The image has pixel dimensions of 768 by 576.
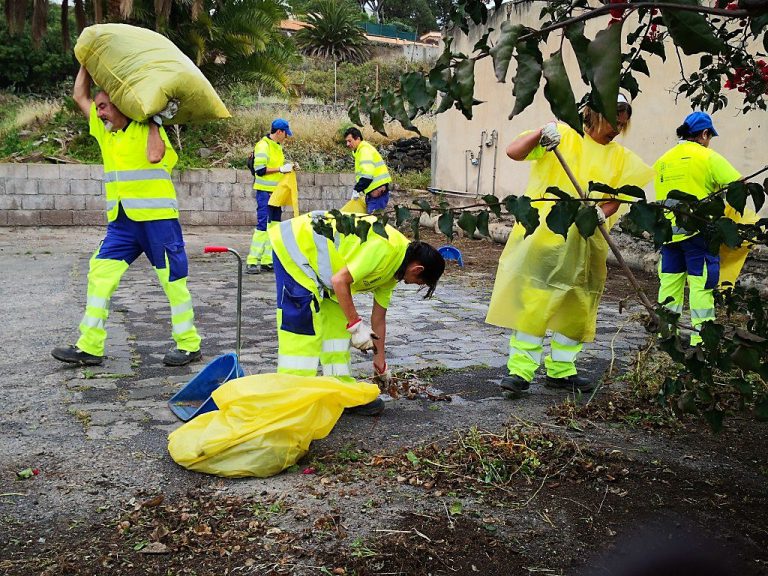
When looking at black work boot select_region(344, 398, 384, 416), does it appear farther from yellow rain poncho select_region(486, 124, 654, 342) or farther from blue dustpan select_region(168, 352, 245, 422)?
yellow rain poncho select_region(486, 124, 654, 342)

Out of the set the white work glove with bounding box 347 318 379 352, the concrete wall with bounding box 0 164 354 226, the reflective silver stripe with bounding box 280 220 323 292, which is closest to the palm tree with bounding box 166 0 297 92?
the concrete wall with bounding box 0 164 354 226

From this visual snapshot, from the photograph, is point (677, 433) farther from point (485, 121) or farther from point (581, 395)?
point (485, 121)

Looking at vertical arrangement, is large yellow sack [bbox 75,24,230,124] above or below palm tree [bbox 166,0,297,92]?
below

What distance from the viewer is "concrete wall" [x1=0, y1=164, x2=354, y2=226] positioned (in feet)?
44.5

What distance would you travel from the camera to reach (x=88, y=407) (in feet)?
13.8

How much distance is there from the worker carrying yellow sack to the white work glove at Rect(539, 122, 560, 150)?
144 millimetres

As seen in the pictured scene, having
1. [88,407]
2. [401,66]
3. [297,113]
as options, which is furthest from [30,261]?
[401,66]

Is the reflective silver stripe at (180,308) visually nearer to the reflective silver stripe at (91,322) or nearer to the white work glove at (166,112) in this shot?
the reflective silver stripe at (91,322)

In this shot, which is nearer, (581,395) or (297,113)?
(581,395)

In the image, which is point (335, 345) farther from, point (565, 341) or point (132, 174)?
point (132, 174)

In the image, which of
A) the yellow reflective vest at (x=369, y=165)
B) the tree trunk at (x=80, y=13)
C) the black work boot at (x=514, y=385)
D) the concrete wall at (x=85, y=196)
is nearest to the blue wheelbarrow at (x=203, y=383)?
the black work boot at (x=514, y=385)

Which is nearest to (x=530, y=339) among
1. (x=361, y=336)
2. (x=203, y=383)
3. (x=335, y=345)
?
(x=335, y=345)

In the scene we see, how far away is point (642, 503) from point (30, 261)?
Answer: 877cm

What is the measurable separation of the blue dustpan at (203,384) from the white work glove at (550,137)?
199 centimetres
